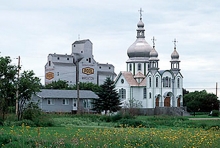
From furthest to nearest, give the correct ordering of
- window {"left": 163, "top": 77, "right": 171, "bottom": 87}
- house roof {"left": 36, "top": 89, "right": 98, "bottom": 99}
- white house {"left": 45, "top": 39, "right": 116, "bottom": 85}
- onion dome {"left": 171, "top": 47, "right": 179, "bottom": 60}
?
white house {"left": 45, "top": 39, "right": 116, "bottom": 85}, onion dome {"left": 171, "top": 47, "right": 179, "bottom": 60}, window {"left": 163, "top": 77, "right": 171, "bottom": 87}, house roof {"left": 36, "top": 89, "right": 98, "bottom": 99}

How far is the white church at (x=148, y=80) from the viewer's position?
84.8 meters

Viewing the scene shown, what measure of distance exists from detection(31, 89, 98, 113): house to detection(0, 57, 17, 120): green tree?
36620mm

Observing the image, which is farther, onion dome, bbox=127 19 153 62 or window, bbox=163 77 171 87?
onion dome, bbox=127 19 153 62

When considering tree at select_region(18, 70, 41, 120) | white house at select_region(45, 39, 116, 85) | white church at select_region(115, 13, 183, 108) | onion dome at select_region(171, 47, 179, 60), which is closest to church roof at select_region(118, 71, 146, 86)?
white church at select_region(115, 13, 183, 108)

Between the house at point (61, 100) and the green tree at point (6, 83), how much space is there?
36620 mm

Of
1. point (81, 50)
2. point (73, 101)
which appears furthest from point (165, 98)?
point (81, 50)

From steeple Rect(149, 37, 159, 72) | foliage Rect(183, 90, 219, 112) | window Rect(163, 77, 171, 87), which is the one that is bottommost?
foliage Rect(183, 90, 219, 112)

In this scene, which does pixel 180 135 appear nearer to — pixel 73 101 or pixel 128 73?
pixel 73 101

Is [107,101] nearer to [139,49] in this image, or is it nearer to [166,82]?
[166,82]

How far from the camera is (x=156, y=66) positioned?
3366 inches

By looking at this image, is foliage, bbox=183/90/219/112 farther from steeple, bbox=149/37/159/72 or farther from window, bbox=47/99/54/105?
window, bbox=47/99/54/105

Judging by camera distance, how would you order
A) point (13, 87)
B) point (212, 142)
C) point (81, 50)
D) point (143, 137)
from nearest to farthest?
point (212, 142)
point (143, 137)
point (13, 87)
point (81, 50)

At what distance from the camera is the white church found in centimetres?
8475

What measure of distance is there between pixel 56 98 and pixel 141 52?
70.1 ft
